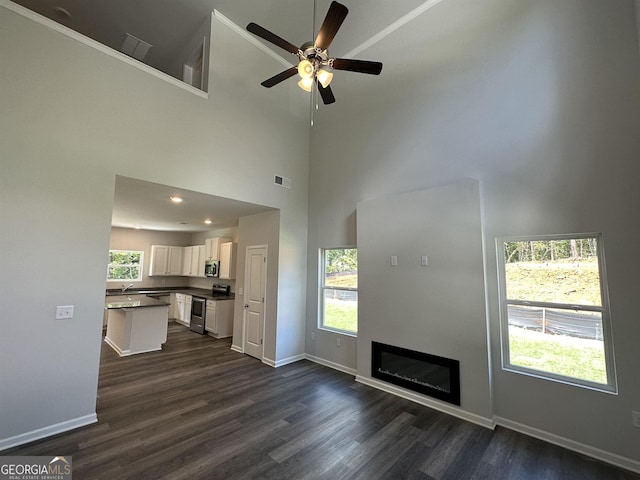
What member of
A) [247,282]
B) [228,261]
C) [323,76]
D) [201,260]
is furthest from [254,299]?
[323,76]

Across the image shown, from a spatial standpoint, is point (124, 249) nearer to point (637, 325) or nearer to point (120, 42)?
point (120, 42)

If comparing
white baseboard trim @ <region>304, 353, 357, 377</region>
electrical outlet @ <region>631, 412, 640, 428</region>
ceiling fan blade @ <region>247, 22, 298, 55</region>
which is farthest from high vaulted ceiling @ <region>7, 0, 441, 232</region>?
electrical outlet @ <region>631, 412, 640, 428</region>

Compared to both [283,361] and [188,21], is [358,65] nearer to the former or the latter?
[188,21]

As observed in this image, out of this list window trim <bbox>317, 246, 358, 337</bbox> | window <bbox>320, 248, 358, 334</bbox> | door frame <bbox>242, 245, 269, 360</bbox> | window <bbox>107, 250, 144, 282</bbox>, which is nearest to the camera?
window <bbox>320, 248, 358, 334</bbox>

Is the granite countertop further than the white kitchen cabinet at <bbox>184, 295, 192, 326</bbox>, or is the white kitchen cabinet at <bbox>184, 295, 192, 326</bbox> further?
the white kitchen cabinet at <bbox>184, 295, 192, 326</bbox>

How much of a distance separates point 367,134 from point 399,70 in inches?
40.4

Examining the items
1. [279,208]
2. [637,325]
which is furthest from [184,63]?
[637,325]

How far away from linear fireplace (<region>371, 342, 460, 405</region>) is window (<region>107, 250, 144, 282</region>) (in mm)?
7637

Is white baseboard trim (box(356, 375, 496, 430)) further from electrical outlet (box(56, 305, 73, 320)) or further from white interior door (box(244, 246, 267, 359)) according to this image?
electrical outlet (box(56, 305, 73, 320))

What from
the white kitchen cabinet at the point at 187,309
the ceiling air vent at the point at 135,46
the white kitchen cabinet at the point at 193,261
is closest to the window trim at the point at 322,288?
the white kitchen cabinet at the point at 187,309

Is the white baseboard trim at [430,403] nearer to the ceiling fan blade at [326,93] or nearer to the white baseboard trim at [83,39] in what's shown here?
the ceiling fan blade at [326,93]

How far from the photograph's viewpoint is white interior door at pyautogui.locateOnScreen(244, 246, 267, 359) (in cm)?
505

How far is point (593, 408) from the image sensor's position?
2.56 m

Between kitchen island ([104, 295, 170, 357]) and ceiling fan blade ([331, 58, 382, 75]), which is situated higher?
ceiling fan blade ([331, 58, 382, 75])
